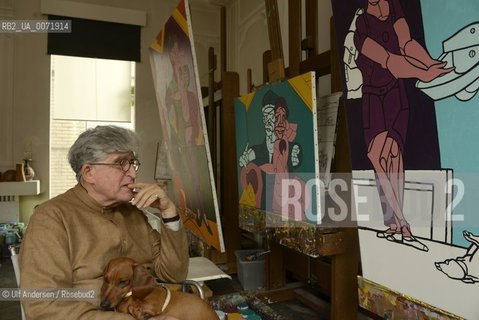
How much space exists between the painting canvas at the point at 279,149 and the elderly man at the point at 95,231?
1.96ft

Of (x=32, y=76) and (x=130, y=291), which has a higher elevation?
(x=32, y=76)

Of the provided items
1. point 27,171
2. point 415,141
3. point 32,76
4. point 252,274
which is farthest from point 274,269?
point 32,76

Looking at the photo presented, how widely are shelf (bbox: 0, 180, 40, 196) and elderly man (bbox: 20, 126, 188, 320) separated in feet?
11.3

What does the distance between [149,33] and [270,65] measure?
366cm

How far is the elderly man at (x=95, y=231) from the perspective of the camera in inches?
46.2

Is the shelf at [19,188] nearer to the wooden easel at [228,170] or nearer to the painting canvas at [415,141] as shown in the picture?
the wooden easel at [228,170]

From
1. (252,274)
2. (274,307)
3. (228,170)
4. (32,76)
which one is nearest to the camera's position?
(274,307)

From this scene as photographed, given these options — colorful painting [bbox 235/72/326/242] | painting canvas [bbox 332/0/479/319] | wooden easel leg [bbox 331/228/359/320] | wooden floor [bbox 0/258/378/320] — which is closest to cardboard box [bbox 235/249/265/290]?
wooden floor [bbox 0/258/378/320]

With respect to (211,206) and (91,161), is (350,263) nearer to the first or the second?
(211,206)

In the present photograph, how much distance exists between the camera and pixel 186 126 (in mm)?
2465

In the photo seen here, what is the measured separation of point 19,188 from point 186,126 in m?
3.01

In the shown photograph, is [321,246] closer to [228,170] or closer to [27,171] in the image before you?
[228,170]

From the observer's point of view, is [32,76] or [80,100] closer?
[32,76]

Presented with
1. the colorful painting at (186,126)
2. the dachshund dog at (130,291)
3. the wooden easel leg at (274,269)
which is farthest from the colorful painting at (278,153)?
the dachshund dog at (130,291)
